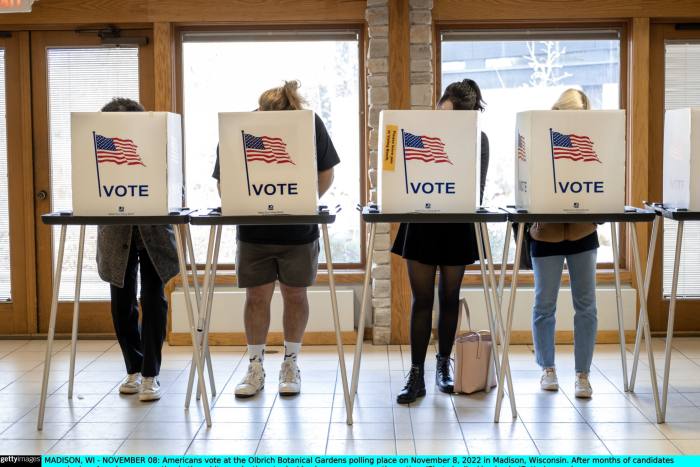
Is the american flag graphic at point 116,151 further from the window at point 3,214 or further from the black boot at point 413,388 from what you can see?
the window at point 3,214

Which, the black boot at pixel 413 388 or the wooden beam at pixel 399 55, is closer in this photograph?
the black boot at pixel 413 388

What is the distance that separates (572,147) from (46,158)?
332 centimetres

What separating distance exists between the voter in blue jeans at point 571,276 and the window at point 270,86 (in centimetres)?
163

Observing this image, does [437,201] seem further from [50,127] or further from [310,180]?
[50,127]

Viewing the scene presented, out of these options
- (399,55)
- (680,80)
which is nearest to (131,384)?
(399,55)

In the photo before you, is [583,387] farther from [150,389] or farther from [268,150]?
[150,389]

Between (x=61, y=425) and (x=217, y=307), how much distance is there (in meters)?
1.72

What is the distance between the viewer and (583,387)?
4188mm

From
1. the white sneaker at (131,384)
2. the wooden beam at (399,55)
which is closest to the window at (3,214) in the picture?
the white sneaker at (131,384)

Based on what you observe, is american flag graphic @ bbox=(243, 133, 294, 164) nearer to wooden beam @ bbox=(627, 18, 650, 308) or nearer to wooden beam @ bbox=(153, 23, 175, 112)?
wooden beam @ bbox=(153, 23, 175, 112)

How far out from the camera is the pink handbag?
4199mm

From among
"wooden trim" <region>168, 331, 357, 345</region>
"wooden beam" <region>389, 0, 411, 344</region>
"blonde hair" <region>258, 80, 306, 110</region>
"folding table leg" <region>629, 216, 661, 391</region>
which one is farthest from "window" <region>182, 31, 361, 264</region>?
"folding table leg" <region>629, 216, 661, 391</region>

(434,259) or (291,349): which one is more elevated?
(434,259)

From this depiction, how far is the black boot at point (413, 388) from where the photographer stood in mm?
4090
